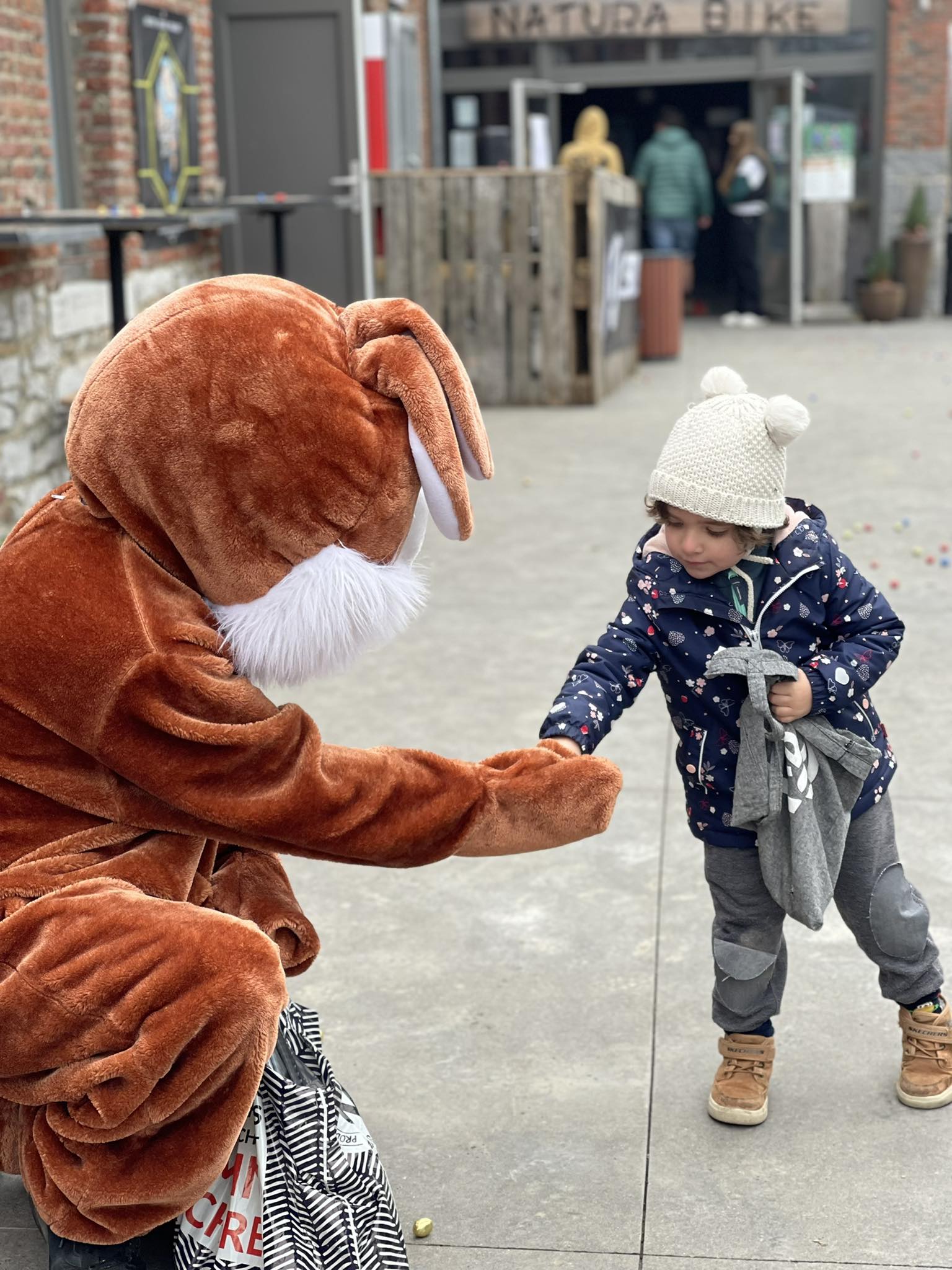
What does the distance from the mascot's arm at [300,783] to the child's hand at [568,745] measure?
11cm

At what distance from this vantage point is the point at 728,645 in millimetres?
2594

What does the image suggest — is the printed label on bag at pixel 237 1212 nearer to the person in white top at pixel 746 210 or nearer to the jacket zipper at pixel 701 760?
the jacket zipper at pixel 701 760

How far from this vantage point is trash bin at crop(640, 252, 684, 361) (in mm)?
12820

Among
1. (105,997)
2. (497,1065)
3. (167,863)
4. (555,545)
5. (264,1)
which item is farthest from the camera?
(264,1)

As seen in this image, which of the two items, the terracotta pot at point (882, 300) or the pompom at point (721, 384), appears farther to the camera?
the terracotta pot at point (882, 300)

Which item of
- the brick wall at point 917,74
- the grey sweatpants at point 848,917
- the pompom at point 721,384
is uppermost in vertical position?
the brick wall at point 917,74

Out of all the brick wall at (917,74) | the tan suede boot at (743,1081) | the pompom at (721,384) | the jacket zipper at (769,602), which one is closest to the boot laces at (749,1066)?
the tan suede boot at (743,1081)

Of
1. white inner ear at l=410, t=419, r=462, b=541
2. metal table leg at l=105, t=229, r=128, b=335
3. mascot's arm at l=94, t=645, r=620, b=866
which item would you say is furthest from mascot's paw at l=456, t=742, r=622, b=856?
metal table leg at l=105, t=229, r=128, b=335

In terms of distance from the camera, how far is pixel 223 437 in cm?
202

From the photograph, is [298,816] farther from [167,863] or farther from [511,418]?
[511,418]

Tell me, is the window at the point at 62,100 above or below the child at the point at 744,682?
above

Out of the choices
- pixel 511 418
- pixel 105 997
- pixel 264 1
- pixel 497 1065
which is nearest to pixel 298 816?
pixel 105 997

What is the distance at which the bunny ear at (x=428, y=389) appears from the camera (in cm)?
207

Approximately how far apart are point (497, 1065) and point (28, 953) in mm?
1233
